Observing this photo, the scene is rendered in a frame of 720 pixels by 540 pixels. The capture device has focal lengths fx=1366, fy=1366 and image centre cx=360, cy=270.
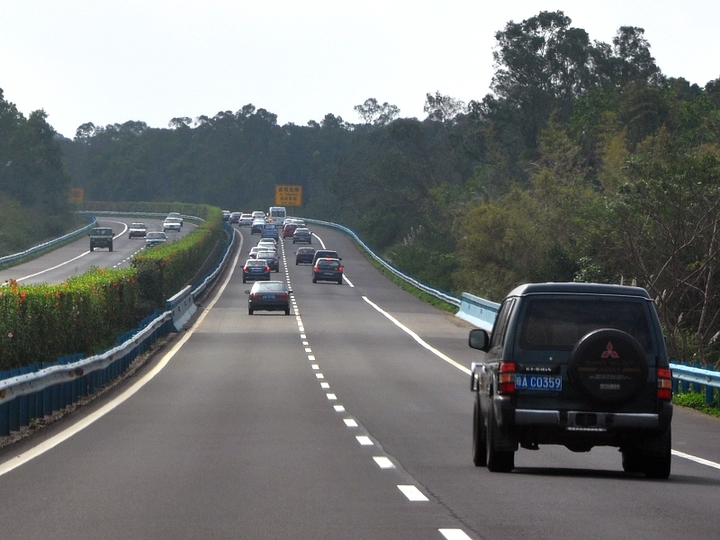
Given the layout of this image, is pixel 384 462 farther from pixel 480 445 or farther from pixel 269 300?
pixel 269 300

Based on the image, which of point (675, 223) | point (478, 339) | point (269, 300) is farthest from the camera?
point (269, 300)

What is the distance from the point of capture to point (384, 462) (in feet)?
43.2

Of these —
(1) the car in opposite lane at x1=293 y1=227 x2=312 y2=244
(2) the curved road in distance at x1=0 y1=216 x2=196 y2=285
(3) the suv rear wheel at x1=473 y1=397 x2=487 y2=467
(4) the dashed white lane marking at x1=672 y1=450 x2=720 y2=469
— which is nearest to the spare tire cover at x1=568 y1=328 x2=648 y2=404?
(3) the suv rear wheel at x1=473 y1=397 x2=487 y2=467

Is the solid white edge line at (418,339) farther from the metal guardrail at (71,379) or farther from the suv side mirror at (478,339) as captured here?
the suv side mirror at (478,339)

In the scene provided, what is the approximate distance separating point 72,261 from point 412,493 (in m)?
77.1

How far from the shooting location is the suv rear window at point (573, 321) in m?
11.8

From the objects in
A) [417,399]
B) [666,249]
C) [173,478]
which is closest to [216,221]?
[666,249]

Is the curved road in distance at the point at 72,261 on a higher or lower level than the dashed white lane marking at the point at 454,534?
lower

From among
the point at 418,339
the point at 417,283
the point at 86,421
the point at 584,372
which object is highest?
the point at 584,372

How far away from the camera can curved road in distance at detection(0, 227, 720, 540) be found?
29.7 feet

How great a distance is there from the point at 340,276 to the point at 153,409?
2087 inches

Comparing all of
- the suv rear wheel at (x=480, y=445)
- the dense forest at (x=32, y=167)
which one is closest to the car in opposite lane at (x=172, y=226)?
the dense forest at (x=32, y=167)

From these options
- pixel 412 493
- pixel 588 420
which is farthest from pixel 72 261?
pixel 412 493

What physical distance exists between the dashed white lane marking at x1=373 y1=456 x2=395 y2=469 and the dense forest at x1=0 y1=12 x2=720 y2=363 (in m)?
18.1
